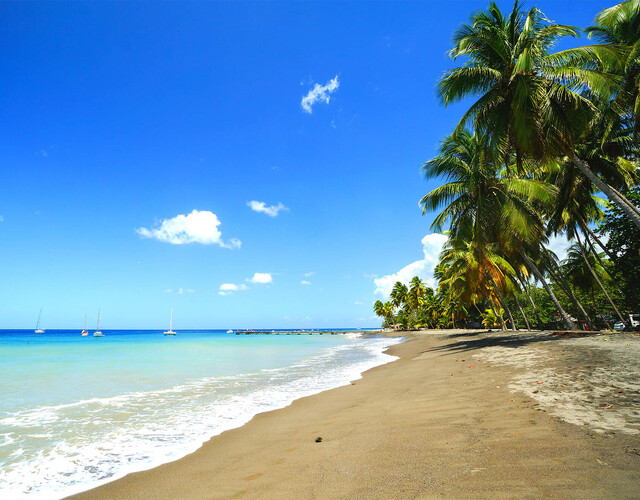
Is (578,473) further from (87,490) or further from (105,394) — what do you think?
(105,394)

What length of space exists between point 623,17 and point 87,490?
844 inches

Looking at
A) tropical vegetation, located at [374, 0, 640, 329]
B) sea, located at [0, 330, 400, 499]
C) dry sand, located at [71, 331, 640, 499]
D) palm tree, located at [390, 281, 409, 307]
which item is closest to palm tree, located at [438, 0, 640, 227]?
tropical vegetation, located at [374, 0, 640, 329]

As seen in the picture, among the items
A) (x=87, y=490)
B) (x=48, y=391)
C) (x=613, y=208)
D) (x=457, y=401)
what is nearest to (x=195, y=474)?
(x=87, y=490)

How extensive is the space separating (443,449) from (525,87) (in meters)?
12.5

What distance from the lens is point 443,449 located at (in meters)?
3.75

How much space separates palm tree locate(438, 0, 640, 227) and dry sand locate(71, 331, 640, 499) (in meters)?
8.78

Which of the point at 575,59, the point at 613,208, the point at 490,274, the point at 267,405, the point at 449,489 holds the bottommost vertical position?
the point at 267,405

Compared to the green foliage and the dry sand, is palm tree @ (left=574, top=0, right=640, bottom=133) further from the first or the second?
the dry sand

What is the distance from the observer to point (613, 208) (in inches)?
776

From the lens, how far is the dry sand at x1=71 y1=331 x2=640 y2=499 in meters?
2.90

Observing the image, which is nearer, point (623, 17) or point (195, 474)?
point (195, 474)

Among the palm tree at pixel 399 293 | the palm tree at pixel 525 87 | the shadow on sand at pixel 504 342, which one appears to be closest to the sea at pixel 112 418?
the shadow on sand at pixel 504 342

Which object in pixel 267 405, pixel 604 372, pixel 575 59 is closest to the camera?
pixel 604 372

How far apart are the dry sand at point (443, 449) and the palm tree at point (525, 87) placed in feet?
28.8
